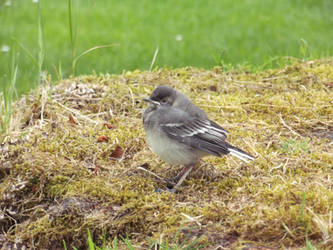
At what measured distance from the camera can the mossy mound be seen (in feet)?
12.9

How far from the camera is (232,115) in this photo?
5.93m

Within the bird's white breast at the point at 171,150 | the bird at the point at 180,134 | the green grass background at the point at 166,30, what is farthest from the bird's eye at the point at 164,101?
the green grass background at the point at 166,30

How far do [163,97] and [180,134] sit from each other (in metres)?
0.42

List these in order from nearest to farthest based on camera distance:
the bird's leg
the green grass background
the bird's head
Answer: the bird's leg → the bird's head → the green grass background

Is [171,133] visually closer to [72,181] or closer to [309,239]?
[72,181]

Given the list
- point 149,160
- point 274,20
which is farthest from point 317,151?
point 274,20

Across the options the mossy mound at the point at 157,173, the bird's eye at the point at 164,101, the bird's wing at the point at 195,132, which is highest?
the bird's eye at the point at 164,101

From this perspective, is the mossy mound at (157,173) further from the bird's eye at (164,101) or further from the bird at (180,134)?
the bird's eye at (164,101)

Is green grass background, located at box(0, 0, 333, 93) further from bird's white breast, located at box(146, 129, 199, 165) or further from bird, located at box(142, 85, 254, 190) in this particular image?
bird's white breast, located at box(146, 129, 199, 165)

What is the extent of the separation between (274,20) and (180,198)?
30.4 ft

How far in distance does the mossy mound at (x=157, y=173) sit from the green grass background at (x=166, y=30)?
3652 millimetres

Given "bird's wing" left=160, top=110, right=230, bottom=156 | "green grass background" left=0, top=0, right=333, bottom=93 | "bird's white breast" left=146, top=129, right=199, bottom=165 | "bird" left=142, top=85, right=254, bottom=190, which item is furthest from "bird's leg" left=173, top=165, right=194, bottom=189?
"green grass background" left=0, top=0, right=333, bottom=93

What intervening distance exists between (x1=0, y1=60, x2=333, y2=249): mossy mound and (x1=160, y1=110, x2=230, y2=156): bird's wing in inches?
12.8

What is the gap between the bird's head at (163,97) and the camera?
483 cm
